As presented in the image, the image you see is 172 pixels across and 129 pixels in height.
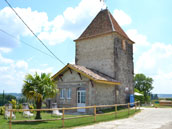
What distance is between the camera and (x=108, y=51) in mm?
22719

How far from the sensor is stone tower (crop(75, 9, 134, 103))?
22.5 m

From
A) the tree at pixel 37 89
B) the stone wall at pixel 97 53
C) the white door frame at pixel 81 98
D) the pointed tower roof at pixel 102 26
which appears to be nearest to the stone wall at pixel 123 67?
the stone wall at pixel 97 53

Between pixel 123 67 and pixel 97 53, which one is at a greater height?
pixel 97 53

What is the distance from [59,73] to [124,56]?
9.11m

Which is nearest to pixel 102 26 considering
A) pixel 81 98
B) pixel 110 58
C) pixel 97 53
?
pixel 97 53

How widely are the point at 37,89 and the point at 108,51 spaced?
11791 millimetres

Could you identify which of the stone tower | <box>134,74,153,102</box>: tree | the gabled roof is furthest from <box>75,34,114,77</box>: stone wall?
<box>134,74,153,102</box>: tree

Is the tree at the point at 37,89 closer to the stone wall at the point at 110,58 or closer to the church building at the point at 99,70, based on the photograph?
the church building at the point at 99,70

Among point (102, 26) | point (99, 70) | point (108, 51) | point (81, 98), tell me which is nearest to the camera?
point (81, 98)

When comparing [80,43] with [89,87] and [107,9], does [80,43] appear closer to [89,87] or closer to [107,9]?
[107,9]

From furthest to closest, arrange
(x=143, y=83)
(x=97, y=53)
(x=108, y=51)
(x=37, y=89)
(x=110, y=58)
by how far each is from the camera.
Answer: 1. (x=143, y=83)
2. (x=97, y=53)
3. (x=108, y=51)
4. (x=110, y=58)
5. (x=37, y=89)

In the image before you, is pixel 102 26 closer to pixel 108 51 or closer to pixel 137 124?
pixel 108 51

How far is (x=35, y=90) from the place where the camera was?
13289mm

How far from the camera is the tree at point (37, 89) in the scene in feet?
43.5
